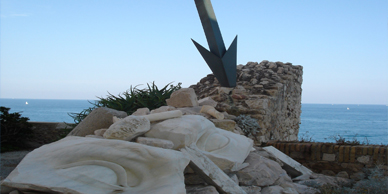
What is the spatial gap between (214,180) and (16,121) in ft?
27.8

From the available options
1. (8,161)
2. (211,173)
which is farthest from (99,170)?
(8,161)

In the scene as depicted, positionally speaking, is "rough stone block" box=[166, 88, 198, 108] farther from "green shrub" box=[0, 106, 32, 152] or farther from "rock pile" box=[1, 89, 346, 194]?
"green shrub" box=[0, 106, 32, 152]

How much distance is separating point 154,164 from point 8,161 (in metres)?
6.27

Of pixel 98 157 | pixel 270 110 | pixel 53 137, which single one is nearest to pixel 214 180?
pixel 98 157

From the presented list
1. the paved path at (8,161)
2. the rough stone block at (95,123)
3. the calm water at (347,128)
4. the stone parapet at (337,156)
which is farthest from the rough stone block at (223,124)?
the paved path at (8,161)

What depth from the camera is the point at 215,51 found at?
6820 millimetres

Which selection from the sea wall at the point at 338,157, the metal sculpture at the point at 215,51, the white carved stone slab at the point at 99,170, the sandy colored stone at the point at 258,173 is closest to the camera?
the white carved stone slab at the point at 99,170

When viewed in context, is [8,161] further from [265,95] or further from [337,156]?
[337,156]

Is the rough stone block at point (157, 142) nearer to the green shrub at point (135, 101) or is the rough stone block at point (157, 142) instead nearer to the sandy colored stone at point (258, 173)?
the sandy colored stone at point (258, 173)

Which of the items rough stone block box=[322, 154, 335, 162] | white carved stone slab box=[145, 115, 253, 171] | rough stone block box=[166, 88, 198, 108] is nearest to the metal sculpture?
rough stone block box=[166, 88, 198, 108]

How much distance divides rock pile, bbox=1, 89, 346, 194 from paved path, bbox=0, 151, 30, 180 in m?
3.24

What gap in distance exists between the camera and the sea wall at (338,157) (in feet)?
13.1

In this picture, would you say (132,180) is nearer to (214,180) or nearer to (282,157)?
(214,180)

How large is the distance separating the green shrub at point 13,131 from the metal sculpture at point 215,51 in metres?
5.77
